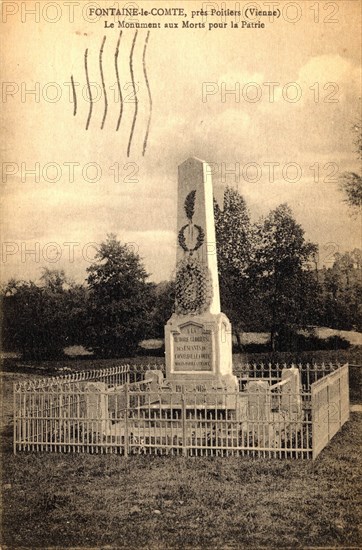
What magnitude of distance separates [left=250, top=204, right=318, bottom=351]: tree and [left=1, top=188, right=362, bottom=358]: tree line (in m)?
0.04

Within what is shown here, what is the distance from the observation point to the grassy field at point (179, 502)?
22.6ft

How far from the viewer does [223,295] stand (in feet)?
76.6

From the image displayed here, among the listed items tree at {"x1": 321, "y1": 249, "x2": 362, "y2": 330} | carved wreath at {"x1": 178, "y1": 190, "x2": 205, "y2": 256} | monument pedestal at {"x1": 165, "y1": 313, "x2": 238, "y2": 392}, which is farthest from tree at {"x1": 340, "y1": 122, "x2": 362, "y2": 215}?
tree at {"x1": 321, "y1": 249, "x2": 362, "y2": 330}

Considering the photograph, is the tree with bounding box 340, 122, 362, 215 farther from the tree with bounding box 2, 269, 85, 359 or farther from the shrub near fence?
the tree with bounding box 2, 269, 85, 359

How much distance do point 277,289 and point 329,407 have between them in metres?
11.7

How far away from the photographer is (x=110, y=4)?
909 centimetres

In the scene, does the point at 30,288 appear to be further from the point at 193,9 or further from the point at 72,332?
the point at 193,9

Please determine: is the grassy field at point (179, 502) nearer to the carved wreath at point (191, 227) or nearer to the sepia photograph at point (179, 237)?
the sepia photograph at point (179, 237)

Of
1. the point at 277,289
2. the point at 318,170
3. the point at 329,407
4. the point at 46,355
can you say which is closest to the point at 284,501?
the point at 329,407

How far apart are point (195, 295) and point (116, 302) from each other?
12.7 m

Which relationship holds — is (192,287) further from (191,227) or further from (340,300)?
(340,300)

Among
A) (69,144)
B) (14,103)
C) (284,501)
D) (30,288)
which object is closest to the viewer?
(284,501)

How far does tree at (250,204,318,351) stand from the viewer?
851 inches

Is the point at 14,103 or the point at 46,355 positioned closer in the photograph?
the point at 14,103
